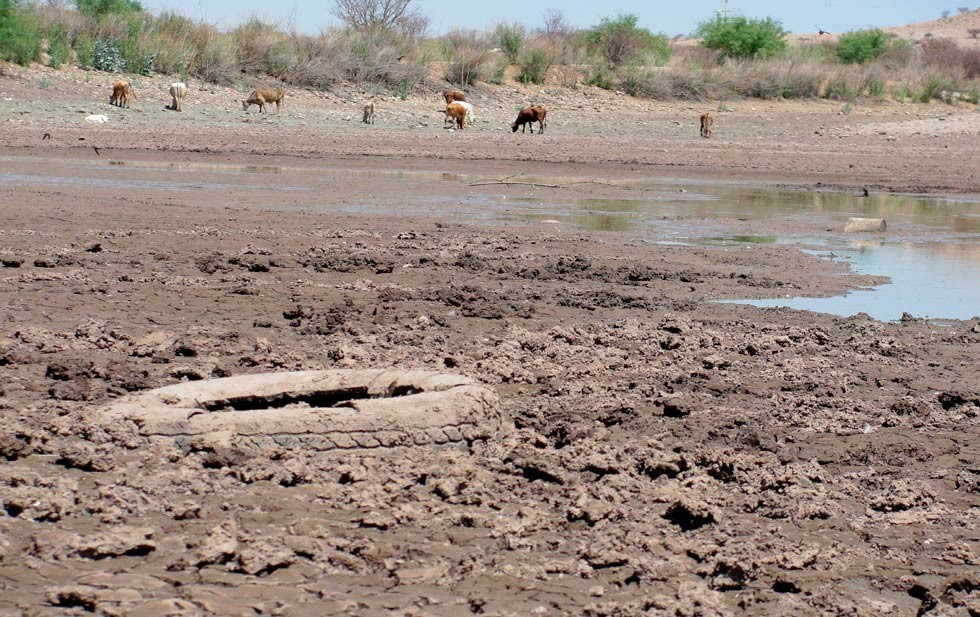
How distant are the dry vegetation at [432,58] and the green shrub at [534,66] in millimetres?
48

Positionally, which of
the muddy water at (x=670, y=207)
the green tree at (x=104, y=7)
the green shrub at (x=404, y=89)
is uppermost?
the green tree at (x=104, y=7)

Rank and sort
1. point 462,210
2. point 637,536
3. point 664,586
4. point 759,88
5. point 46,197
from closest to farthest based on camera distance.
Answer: point 664,586 → point 637,536 → point 46,197 → point 462,210 → point 759,88

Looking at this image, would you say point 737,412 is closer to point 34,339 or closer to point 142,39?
point 34,339

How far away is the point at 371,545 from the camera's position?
444cm

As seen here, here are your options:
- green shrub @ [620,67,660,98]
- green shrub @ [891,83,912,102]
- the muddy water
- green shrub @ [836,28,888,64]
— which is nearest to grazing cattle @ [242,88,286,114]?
the muddy water

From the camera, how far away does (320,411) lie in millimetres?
5500

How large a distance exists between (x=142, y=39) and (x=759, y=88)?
2157 cm

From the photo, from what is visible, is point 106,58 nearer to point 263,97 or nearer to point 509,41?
point 263,97

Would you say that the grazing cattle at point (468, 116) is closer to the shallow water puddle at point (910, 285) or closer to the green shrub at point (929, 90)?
the shallow water puddle at point (910, 285)

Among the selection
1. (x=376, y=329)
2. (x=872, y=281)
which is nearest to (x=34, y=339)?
(x=376, y=329)

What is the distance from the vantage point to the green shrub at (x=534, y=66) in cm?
4466

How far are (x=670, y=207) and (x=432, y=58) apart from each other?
2757 cm

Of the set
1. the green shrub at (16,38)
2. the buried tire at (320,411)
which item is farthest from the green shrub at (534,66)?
the buried tire at (320,411)

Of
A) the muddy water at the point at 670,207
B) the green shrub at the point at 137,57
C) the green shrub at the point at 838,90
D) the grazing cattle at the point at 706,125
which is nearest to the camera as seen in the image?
the muddy water at the point at 670,207
